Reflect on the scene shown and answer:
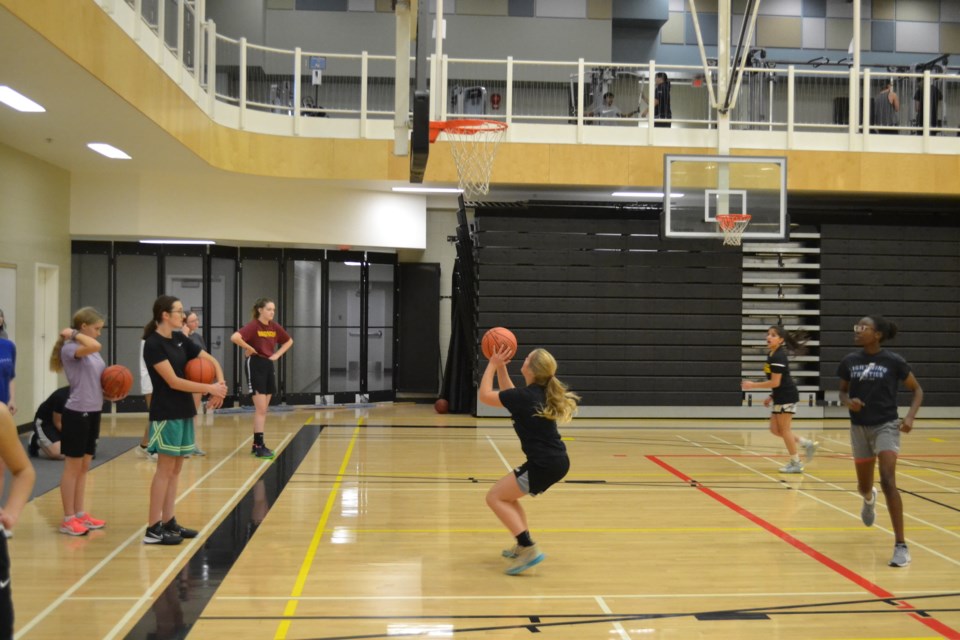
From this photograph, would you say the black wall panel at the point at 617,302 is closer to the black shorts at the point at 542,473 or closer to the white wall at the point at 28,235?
the white wall at the point at 28,235

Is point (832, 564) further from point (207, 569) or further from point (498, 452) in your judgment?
point (498, 452)

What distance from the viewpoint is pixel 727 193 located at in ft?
45.3

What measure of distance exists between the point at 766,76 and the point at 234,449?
476 inches

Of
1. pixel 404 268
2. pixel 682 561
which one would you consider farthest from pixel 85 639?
pixel 404 268

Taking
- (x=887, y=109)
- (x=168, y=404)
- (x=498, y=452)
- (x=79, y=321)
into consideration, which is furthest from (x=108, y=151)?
(x=887, y=109)

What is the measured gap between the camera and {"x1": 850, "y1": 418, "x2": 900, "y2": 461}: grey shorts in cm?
642

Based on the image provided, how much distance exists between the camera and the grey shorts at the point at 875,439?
21.1 ft

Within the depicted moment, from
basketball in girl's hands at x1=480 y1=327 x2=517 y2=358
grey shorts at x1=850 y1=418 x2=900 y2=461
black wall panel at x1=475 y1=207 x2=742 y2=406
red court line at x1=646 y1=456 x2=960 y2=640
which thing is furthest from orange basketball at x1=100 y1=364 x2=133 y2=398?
black wall panel at x1=475 y1=207 x2=742 y2=406

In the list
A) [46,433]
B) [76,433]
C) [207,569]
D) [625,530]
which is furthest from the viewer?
[46,433]

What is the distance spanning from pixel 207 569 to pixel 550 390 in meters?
2.50

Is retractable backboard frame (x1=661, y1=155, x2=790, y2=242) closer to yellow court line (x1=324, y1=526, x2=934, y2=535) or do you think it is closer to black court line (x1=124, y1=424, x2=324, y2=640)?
yellow court line (x1=324, y1=526, x2=934, y2=535)

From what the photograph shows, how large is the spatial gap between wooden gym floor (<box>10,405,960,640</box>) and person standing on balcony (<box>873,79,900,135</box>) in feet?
23.7

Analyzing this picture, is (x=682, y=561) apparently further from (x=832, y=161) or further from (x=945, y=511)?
(x=832, y=161)

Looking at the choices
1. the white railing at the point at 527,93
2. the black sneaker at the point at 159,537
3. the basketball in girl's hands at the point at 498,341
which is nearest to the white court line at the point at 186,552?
the black sneaker at the point at 159,537
